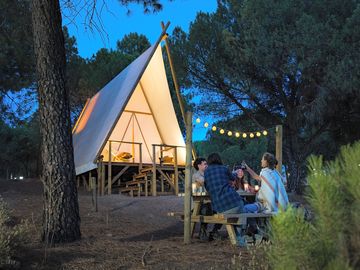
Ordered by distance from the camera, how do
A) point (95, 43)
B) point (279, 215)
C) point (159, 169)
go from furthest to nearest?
point (159, 169) → point (95, 43) → point (279, 215)

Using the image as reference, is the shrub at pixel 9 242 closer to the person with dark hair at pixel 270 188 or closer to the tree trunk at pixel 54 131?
the tree trunk at pixel 54 131

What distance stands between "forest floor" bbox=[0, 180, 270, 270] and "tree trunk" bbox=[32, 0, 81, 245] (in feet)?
0.81

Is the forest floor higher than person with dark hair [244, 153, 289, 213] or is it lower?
lower

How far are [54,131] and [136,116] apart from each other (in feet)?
31.2

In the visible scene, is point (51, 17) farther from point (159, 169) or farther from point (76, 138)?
point (76, 138)

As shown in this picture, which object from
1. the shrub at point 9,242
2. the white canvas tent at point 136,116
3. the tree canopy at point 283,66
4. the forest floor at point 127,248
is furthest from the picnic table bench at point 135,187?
the shrub at point 9,242

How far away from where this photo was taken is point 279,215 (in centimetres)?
156

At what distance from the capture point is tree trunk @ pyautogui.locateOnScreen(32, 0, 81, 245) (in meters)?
4.69

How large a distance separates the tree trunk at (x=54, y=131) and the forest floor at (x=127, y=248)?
0.81ft

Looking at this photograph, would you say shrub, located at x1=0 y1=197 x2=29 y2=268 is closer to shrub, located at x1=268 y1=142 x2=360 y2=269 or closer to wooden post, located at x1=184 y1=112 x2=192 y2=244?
wooden post, located at x1=184 y1=112 x2=192 y2=244

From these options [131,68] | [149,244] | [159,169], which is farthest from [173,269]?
[131,68]

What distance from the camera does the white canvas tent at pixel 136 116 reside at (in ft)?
39.5

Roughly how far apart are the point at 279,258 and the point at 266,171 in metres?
3.39

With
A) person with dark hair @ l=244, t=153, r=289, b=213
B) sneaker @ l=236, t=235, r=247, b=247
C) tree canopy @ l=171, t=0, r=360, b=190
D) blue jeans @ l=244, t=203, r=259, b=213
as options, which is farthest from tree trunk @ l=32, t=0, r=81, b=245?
tree canopy @ l=171, t=0, r=360, b=190
